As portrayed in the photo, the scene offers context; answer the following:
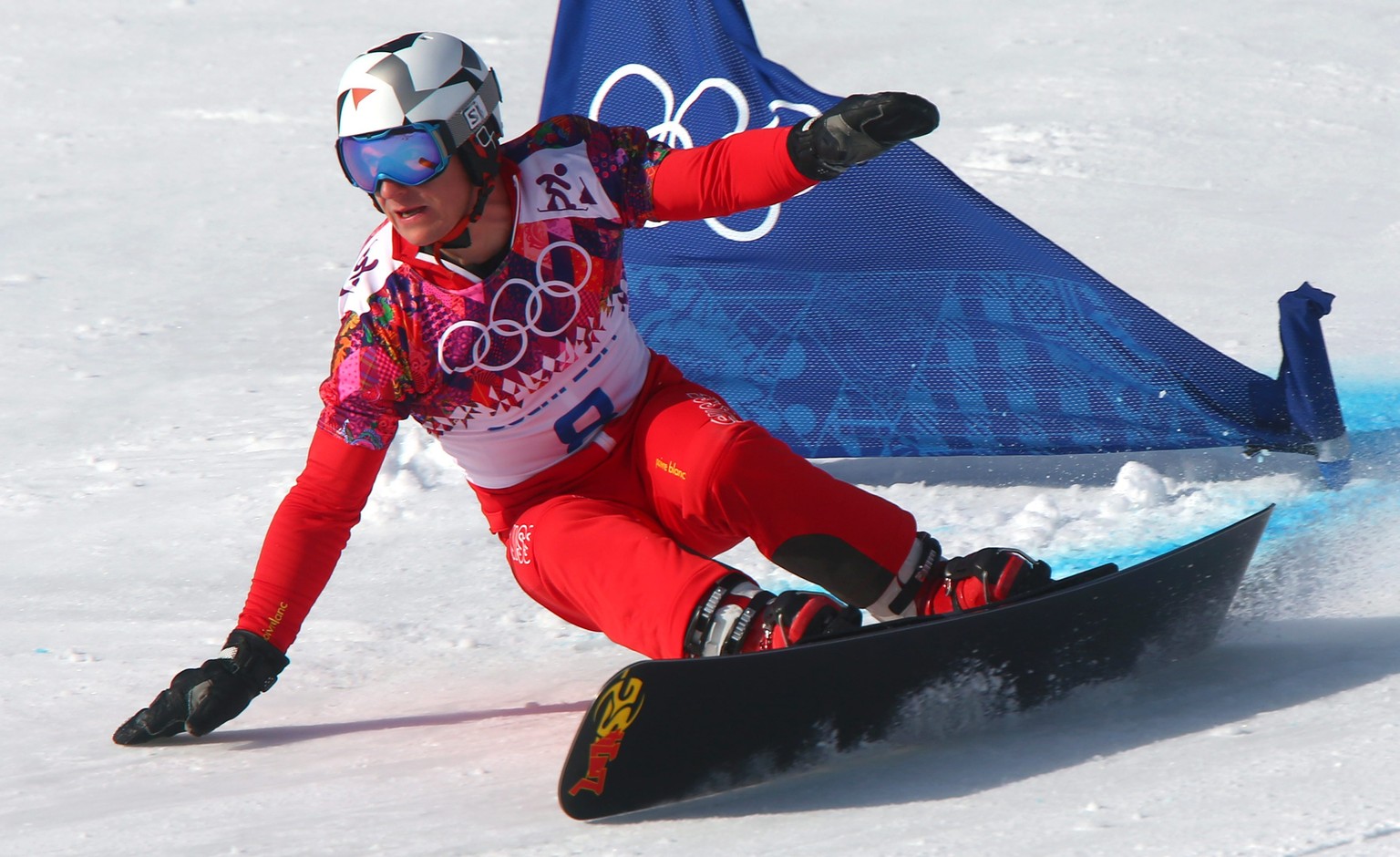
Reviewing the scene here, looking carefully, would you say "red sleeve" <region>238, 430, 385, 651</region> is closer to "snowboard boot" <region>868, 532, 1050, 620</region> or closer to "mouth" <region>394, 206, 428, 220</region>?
"mouth" <region>394, 206, 428, 220</region>

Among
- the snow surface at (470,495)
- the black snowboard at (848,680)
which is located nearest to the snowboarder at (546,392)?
the black snowboard at (848,680)

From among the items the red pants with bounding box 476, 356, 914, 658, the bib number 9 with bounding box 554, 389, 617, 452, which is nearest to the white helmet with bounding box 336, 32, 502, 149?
the bib number 9 with bounding box 554, 389, 617, 452

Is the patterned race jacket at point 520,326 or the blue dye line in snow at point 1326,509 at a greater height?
the patterned race jacket at point 520,326

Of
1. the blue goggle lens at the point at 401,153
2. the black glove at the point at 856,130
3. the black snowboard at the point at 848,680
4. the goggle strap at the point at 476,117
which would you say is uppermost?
the black glove at the point at 856,130

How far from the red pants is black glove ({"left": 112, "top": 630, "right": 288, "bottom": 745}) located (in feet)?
1.72

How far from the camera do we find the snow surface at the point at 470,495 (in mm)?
2664

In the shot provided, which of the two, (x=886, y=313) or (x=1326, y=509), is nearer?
(x=1326, y=509)

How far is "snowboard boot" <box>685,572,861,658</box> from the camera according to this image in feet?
8.70

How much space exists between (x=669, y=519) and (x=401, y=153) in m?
0.87

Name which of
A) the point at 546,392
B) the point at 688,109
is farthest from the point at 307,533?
the point at 688,109

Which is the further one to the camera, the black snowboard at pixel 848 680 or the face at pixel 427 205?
the face at pixel 427 205

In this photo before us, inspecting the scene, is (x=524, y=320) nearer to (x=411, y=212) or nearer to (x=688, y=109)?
(x=411, y=212)

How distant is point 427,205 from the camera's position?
2994mm

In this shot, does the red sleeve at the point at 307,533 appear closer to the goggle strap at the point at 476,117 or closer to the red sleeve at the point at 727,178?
the goggle strap at the point at 476,117
